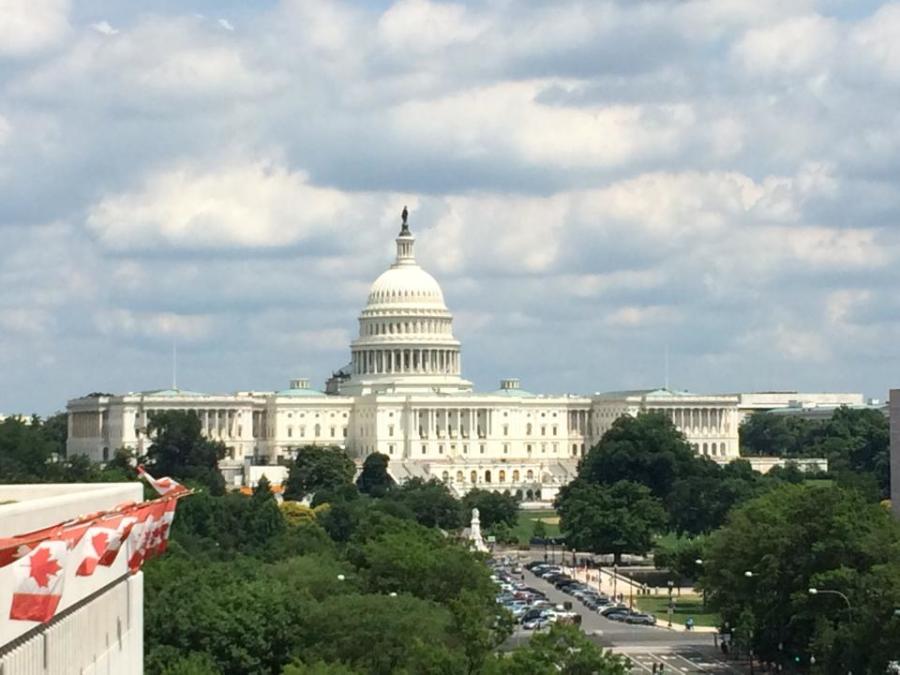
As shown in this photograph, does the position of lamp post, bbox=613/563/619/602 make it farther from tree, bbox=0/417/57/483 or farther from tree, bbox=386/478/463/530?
tree, bbox=0/417/57/483

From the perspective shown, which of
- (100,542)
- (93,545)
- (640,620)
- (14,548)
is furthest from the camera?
(640,620)

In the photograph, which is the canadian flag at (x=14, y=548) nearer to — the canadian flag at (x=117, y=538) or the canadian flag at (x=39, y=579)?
the canadian flag at (x=39, y=579)

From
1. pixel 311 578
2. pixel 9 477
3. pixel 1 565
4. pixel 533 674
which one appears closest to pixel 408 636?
pixel 533 674

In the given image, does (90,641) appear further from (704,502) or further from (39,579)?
(704,502)

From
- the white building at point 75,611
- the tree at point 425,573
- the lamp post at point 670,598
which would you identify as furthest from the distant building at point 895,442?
the white building at point 75,611

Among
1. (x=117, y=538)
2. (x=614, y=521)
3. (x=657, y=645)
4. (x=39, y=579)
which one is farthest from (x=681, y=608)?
(x=39, y=579)

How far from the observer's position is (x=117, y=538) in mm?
40656

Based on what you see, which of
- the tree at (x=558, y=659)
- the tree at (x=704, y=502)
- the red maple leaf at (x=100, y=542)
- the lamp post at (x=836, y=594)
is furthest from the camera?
the tree at (x=704, y=502)

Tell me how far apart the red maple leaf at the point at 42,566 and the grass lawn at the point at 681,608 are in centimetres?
8415

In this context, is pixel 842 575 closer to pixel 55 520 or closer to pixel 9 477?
pixel 55 520

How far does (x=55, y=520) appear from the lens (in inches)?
1698

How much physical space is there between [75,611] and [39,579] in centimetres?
1157

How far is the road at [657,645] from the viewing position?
98.4 metres

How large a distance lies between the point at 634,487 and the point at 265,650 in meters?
99.7
